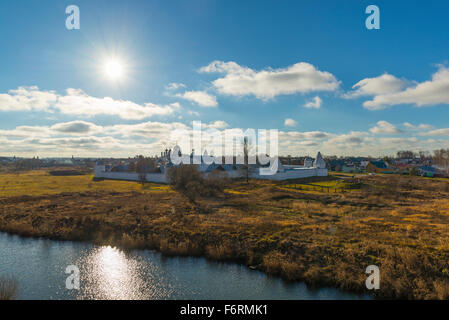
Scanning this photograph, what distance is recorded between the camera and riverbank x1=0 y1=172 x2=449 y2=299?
43.0 feet

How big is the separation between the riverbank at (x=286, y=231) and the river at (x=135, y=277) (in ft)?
3.12

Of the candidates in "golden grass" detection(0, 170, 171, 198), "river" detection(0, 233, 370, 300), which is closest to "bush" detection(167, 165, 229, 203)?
"golden grass" detection(0, 170, 171, 198)

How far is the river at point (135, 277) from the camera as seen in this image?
1190 centimetres

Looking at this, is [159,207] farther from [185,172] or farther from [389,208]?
[389,208]

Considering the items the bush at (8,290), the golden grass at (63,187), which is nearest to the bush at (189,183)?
the golden grass at (63,187)

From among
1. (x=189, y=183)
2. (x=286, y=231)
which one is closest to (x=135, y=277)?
(x=286, y=231)

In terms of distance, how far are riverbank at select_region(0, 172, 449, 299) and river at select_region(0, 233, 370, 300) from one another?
0.95 m

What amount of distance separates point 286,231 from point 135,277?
455 inches

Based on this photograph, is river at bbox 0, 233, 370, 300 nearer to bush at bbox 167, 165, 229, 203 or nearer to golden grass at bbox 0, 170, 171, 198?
bush at bbox 167, 165, 229, 203

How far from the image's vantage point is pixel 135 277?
13688 mm

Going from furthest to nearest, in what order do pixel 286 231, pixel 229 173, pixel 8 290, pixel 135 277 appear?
pixel 229 173 → pixel 286 231 → pixel 135 277 → pixel 8 290

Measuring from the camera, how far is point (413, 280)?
39.1 feet

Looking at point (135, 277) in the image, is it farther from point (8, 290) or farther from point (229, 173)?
point (229, 173)

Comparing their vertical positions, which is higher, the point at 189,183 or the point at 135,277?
the point at 189,183
